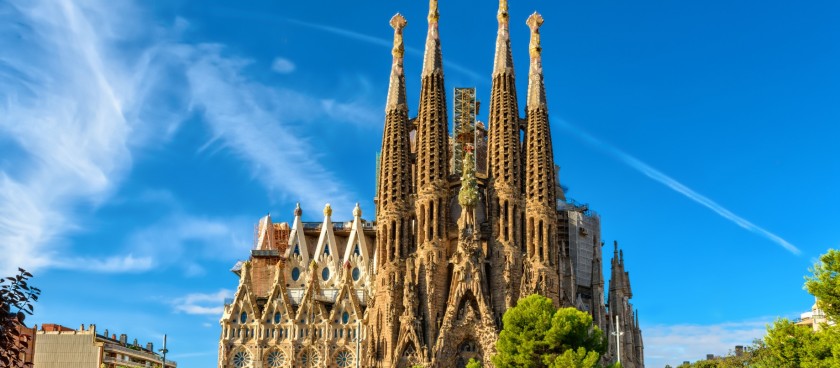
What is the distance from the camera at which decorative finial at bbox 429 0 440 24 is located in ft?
196

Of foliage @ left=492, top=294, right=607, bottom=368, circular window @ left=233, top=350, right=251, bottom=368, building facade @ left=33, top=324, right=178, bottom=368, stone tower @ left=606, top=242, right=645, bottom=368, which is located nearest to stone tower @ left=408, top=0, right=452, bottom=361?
circular window @ left=233, top=350, right=251, bottom=368

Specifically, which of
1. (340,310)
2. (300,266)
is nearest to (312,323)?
(340,310)

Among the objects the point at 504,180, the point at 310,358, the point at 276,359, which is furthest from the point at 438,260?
the point at 276,359

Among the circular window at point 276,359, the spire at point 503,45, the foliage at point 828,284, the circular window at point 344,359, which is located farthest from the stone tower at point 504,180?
the foliage at point 828,284

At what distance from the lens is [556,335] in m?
37.8

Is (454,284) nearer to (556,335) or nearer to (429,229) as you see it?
(429,229)

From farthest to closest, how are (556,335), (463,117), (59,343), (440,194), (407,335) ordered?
(59,343)
(463,117)
(440,194)
(407,335)
(556,335)

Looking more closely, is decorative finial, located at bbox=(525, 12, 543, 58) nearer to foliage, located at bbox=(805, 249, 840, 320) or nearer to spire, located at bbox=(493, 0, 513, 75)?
spire, located at bbox=(493, 0, 513, 75)

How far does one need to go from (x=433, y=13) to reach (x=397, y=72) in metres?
4.81

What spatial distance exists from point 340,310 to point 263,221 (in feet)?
44.7

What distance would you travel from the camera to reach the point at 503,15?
60.0m

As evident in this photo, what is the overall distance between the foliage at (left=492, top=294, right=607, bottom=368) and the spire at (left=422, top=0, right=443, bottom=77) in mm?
22477

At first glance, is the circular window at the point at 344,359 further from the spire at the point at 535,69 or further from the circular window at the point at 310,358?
the spire at the point at 535,69

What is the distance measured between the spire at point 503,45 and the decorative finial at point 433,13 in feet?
A: 13.7
